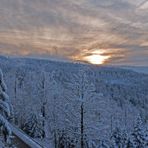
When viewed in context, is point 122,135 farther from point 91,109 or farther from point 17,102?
point 91,109

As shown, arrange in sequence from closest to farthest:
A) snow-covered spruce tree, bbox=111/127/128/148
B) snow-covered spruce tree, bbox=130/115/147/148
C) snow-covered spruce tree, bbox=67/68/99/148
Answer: snow-covered spruce tree, bbox=67/68/99/148 → snow-covered spruce tree, bbox=130/115/147/148 → snow-covered spruce tree, bbox=111/127/128/148

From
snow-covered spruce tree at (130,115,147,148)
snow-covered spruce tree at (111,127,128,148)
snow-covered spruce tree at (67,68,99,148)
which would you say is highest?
snow-covered spruce tree at (67,68,99,148)

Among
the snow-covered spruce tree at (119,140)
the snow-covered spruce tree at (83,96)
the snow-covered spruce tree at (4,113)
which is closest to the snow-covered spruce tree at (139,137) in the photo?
the snow-covered spruce tree at (119,140)

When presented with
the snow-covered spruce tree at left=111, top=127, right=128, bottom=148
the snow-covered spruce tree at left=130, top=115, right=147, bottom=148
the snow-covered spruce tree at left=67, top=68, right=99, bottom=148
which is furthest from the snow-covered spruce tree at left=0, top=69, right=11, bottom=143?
the snow-covered spruce tree at left=111, top=127, right=128, bottom=148

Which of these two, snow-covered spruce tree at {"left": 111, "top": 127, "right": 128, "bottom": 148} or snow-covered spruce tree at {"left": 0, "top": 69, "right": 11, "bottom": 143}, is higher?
snow-covered spruce tree at {"left": 0, "top": 69, "right": 11, "bottom": 143}

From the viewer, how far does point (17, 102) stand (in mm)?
67125

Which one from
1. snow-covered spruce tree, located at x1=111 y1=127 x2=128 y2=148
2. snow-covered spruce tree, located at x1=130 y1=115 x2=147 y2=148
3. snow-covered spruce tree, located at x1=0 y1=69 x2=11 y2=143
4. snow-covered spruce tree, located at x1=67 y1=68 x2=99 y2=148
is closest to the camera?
snow-covered spruce tree, located at x1=0 y1=69 x2=11 y2=143

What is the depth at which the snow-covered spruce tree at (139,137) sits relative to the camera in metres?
52.8

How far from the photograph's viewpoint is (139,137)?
176 feet

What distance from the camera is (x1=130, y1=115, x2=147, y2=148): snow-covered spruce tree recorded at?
52.8m

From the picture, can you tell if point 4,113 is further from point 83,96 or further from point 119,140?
point 119,140

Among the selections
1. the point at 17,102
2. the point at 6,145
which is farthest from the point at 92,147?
the point at 6,145

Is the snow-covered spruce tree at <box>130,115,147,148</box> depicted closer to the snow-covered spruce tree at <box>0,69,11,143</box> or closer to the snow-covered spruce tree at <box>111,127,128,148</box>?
the snow-covered spruce tree at <box>111,127,128,148</box>

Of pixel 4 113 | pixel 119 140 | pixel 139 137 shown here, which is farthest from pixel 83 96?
pixel 119 140
